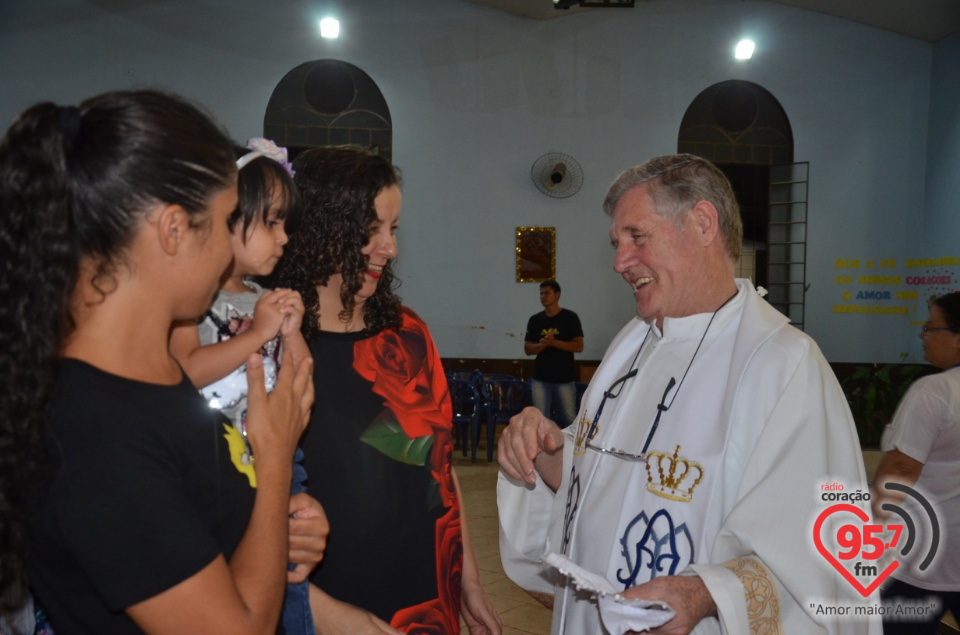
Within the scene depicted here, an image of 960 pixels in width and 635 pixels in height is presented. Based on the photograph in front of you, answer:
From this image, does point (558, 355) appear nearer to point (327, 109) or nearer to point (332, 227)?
point (327, 109)

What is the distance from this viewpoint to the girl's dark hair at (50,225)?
0.94 metres

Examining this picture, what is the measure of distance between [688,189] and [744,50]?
984 centimetres

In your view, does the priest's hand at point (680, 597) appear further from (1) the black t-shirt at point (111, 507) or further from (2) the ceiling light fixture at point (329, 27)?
(2) the ceiling light fixture at point (329, 27)

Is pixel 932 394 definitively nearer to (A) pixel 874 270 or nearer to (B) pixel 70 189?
(B) pixel 70 189

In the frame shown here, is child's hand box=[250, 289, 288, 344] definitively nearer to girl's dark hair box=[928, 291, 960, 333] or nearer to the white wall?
girl's dark hair box=[928, 291, 960, 333]

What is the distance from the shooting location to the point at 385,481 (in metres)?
1.76

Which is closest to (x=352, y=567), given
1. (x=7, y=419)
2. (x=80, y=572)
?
(x=80, y=572)

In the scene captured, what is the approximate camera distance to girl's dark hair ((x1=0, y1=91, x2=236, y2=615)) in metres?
0.94

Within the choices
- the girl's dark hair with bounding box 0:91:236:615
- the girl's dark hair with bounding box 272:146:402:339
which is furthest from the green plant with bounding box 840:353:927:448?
the girl's dark hair with bounding box 0:91:236:615

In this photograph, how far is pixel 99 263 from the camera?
1.02 metres

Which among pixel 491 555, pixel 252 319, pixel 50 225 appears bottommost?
pixel 491 555

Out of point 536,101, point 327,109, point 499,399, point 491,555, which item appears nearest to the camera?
point 491,555

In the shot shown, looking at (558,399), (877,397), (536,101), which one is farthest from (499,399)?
(877,397)

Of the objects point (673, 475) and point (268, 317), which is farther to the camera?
point (673, 475)
